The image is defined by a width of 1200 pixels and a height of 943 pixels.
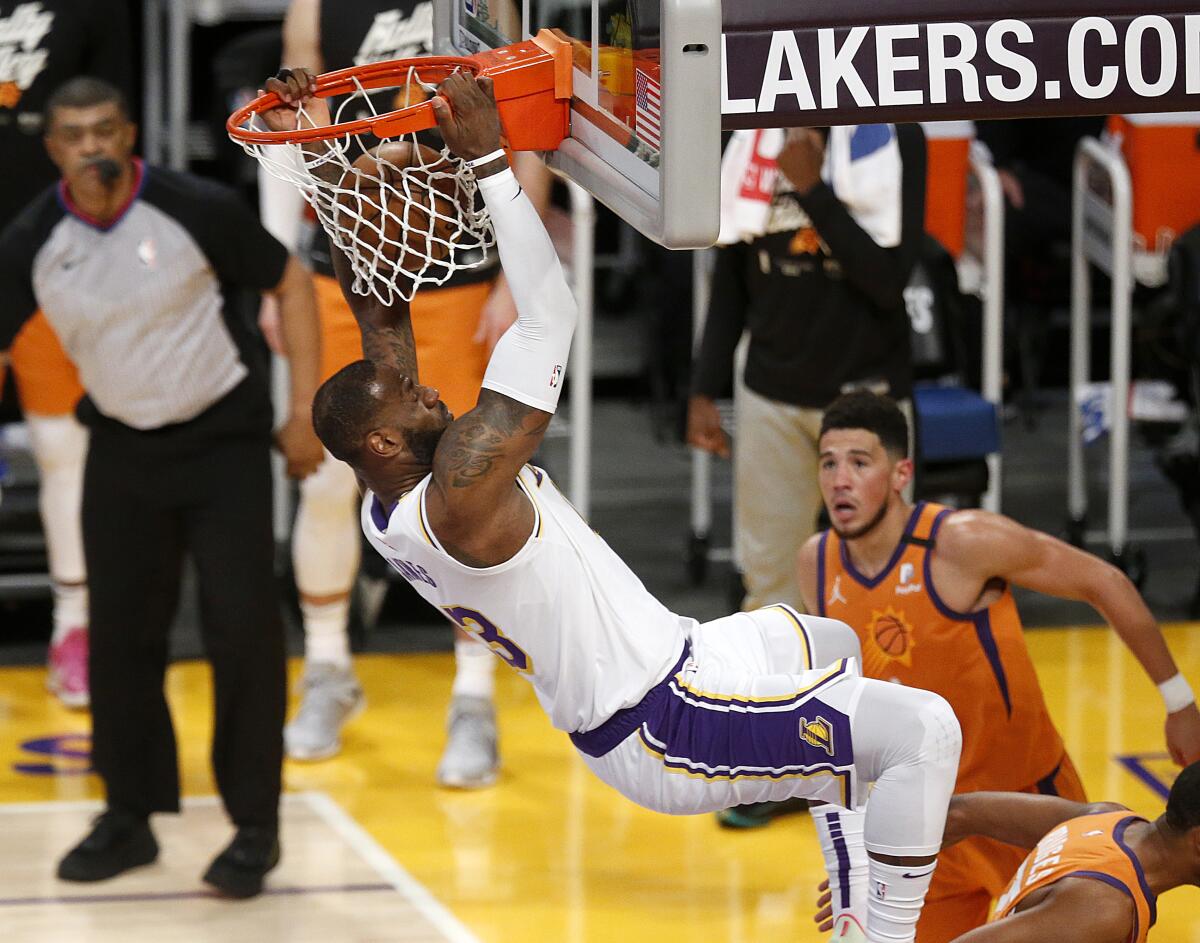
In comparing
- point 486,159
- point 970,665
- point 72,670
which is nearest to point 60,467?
point 72,670

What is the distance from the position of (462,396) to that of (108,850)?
1672 millimetres

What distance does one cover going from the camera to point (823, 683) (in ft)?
13.1

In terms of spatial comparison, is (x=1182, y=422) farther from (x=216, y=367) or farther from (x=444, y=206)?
(x=444, y=206)

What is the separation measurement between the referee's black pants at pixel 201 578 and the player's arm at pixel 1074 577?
73.2 inches

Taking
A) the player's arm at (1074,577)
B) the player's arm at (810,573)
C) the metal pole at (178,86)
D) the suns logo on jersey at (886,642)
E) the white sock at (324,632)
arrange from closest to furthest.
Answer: the player's arm at (1074,577) → the suns logo on jersey at (886,642) → the player's arm at (810,573) → the white sock at (324,632) → the metal pole at (178,86)

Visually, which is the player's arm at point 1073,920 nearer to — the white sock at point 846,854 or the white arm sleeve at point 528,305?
the white sock at point 846,854

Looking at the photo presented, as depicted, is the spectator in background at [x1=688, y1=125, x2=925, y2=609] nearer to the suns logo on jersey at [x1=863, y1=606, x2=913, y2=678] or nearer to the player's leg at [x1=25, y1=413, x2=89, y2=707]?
the suns logo on jersey at [x1=863, y1=606, x2=913, y2=678]

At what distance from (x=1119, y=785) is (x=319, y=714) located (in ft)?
8.18

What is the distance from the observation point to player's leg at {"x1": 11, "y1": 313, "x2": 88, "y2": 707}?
23.2ft

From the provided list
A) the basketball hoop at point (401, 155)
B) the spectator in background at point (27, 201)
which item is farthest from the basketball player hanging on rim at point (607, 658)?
the spectator in background at point (27, 201)

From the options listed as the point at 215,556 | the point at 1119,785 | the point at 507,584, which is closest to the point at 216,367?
the point at 215,556

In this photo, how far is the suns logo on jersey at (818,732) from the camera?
3943 mm

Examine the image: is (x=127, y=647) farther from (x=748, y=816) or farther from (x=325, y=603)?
(x=748, y=816)

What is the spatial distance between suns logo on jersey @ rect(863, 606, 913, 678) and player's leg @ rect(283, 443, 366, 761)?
227cm
